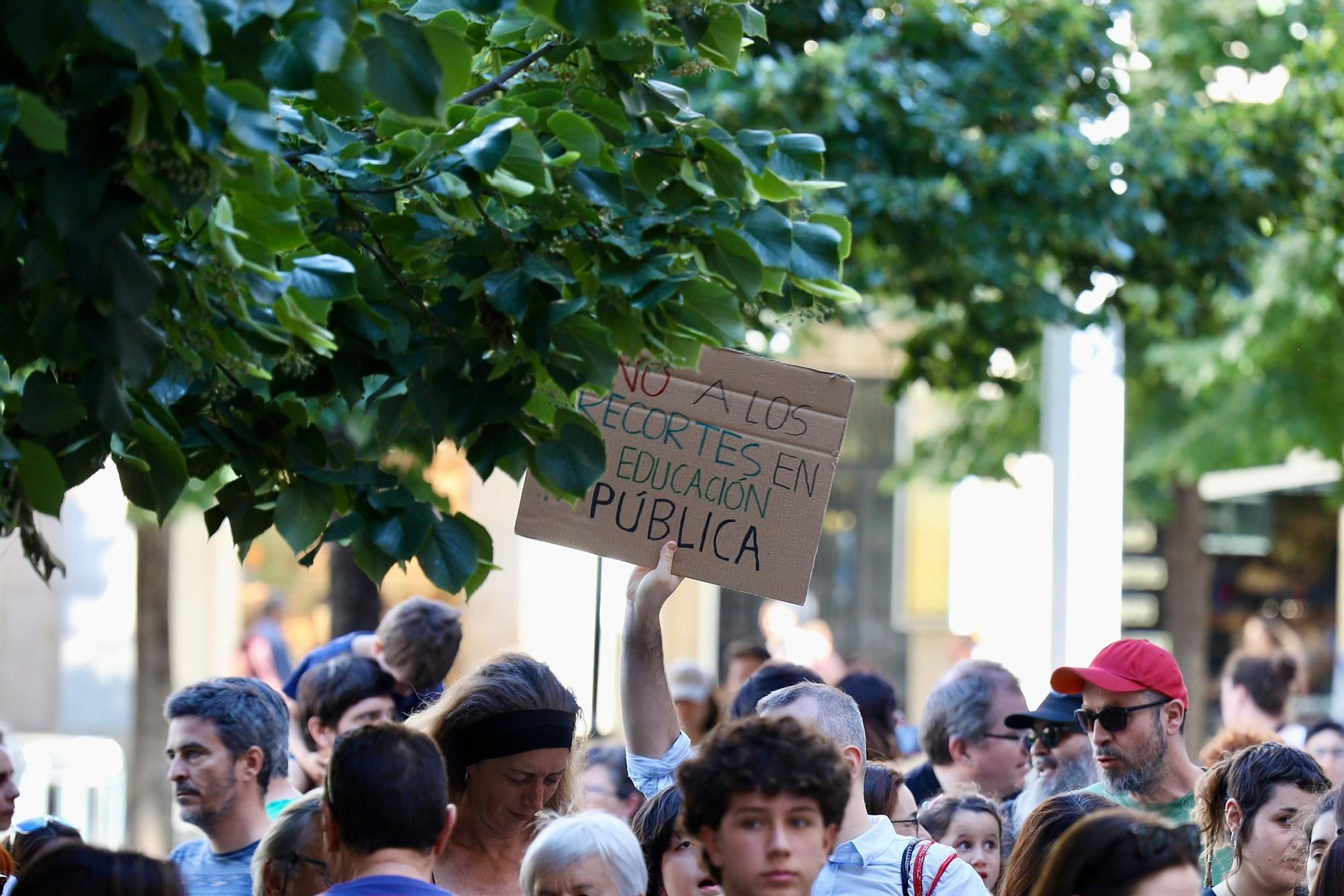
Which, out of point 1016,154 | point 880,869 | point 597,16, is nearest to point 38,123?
point 597,16

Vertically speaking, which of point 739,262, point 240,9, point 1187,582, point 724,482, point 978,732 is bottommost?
point 978,732

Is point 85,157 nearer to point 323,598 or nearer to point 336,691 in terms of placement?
point 336,691

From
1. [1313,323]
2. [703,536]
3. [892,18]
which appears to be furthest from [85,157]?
[1313,323]

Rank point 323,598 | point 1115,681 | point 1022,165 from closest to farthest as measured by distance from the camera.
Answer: point 1115,681 → point 1022,165 → point 323,598

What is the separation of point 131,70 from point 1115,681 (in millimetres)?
3470

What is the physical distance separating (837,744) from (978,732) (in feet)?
7.59

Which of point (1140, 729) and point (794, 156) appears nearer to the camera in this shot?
point (794, 156)

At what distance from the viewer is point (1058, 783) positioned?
5.54 m

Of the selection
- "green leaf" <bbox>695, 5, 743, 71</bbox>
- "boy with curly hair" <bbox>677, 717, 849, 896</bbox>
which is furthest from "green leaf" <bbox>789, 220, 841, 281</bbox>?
"boy with curly hair" <bbox>677, 717, 849, 896</bbox>

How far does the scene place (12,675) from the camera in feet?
59.8

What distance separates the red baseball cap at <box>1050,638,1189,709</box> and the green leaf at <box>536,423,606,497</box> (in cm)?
234

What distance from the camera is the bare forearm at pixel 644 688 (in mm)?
4414

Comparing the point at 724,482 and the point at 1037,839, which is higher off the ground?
the point at 724,482

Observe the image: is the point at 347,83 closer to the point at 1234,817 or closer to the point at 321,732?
the point at 1234,817
